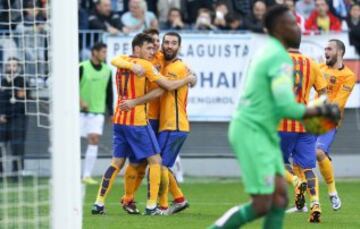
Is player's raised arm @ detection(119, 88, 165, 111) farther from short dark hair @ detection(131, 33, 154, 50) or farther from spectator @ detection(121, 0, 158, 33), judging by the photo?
spectator @ detection(121, 0, 158, 33)

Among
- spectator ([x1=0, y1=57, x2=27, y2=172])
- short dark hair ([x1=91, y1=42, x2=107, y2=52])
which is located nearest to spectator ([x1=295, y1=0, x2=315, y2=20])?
short dark hair ([x1=91, y1=42, x2=107, y2=52])

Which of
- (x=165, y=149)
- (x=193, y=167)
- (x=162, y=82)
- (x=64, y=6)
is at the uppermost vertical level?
(x=64, y=6)

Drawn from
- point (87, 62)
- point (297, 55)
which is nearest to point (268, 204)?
point (297, 55)

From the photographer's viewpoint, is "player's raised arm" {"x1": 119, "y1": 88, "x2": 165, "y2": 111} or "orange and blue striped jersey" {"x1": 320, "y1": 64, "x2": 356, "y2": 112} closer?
"player's raised arm" {"x1": 119, "y1": 88, "x2": 165, "y2": 111}

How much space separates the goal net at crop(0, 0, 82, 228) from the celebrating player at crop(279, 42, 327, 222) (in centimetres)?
274

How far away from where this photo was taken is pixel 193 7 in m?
21.9

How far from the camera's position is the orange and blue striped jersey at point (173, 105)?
14.3 m

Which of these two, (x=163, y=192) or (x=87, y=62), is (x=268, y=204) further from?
(x=87, y=62)

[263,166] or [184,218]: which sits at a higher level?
[263,166]

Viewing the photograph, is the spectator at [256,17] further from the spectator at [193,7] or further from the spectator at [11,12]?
the spectator at [11,12]

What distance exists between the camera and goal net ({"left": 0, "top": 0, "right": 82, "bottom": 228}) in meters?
9.98

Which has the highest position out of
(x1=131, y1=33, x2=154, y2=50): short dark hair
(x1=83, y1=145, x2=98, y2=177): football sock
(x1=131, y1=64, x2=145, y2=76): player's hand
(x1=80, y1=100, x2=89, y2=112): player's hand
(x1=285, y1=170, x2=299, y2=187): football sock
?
(x1=131, y1=33, x2=154, y2=50): short dark hair

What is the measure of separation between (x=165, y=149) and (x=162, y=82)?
941mm

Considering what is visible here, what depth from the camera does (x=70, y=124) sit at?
9.97 meters
